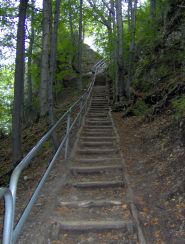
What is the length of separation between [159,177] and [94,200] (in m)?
1.33

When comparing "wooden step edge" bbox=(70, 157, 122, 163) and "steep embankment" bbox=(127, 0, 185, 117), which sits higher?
"steep embankment" bbox=(127, 0, 185, 117)

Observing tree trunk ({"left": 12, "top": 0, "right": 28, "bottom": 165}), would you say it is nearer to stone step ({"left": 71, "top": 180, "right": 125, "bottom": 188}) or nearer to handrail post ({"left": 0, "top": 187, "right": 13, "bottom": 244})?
stone step ({"left": 71, "top": 180, "right": 125, "bottom": 188})

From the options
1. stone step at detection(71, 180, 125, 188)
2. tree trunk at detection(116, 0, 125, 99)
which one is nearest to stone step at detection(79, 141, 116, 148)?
stone step at detection(71, 180, 125, 188)

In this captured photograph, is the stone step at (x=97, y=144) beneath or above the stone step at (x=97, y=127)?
beneath

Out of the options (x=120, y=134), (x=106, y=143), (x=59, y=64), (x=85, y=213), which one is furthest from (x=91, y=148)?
(x=59, y=64)

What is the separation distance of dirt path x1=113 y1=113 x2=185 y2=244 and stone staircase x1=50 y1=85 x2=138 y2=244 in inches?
9.6

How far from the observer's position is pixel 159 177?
19.1ft

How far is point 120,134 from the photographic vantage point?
10.2 metres

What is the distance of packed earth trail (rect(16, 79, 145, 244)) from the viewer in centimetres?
422

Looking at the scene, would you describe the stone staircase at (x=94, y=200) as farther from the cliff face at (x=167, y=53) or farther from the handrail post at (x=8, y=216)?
the cliff face at (x=167, y=53)

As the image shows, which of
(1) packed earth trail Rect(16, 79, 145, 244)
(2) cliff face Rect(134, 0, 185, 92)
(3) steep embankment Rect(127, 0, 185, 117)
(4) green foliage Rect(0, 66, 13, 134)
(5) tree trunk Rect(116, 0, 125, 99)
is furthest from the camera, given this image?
(4) green foliage Rect(0, 66, 13, 134)

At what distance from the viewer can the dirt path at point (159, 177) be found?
425cm

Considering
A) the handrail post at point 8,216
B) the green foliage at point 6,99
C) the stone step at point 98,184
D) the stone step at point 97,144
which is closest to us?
the handrail post at point 8,216

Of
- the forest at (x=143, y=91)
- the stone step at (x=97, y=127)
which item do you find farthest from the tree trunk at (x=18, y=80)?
the stone step at (x=97, y=127)
